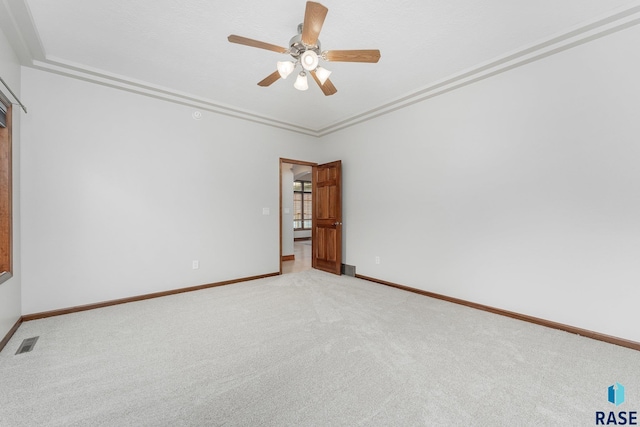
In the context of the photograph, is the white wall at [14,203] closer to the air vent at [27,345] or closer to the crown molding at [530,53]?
the air vent at [27,345]

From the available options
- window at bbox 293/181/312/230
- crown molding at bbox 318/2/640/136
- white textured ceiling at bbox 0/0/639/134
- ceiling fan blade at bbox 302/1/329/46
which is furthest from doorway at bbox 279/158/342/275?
window at bbox 293/181/312/230

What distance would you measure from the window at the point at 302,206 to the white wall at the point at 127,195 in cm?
619

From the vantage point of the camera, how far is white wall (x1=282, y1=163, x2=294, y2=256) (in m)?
6.43

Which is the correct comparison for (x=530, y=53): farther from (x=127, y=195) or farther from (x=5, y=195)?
(x=5, y=195)

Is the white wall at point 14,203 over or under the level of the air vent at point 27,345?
over

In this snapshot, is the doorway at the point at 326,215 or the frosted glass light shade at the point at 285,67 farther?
the doorway at the point at 326,215

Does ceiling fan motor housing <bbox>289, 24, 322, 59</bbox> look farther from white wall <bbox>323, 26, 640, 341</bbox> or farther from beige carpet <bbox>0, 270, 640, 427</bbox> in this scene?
beige carpet <bbox>0, 270, 640, 427</bbox>

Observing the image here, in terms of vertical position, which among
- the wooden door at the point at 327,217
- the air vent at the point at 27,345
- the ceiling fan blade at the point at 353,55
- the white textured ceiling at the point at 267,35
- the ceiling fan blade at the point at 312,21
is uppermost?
the white textured ceiling at the point at 267,35

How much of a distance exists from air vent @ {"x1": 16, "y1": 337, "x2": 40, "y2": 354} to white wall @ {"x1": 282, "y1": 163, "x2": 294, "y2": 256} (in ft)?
14.6

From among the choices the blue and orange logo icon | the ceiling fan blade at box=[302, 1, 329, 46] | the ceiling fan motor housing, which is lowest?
the blue and orange logo icon

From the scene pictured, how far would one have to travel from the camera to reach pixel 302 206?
10.9 meters

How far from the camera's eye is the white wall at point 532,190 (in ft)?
7.45

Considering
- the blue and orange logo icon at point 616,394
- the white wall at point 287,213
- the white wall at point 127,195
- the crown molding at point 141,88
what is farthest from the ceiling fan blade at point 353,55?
the white wall at point 287,213

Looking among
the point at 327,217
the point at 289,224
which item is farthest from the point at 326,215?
the point at 289,224
